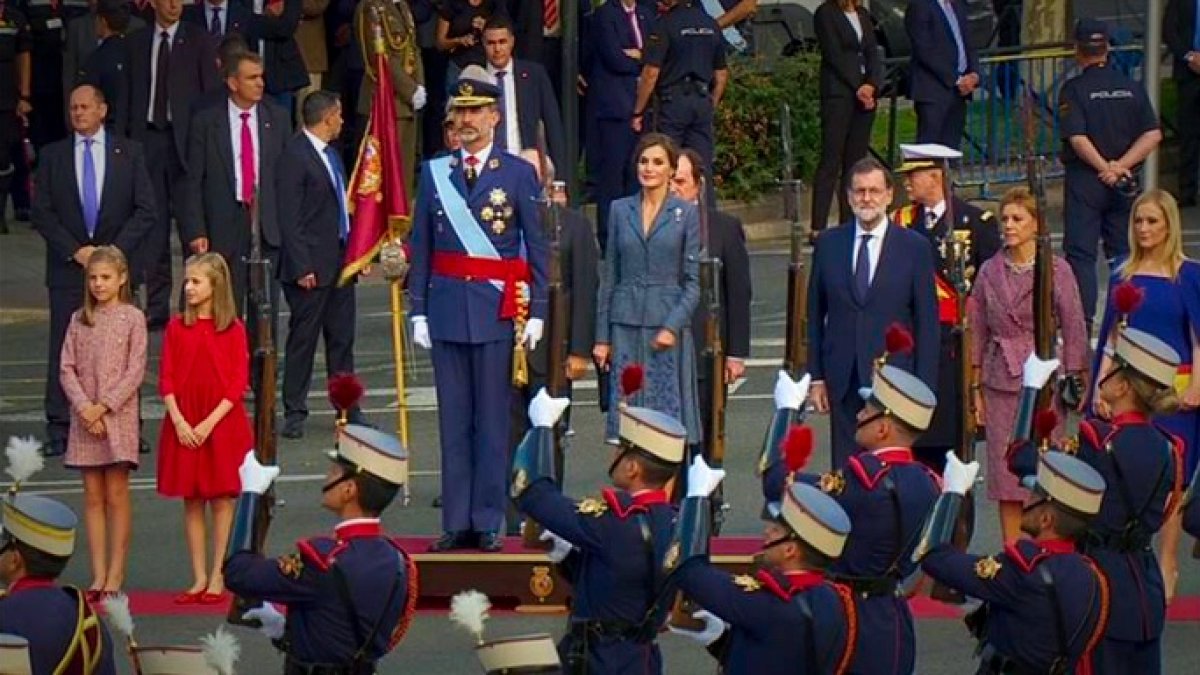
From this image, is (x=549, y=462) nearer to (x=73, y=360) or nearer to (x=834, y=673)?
(x=834, y=673)

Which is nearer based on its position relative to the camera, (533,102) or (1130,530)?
(1130,530)

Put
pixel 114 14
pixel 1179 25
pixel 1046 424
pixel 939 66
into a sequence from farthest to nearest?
pixel 1179 25, pixel 939 66, pixel 114 14, pixel 1046 424

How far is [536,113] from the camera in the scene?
19.2 meters

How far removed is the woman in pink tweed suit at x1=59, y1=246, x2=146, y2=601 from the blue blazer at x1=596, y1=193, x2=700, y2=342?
2.19 m

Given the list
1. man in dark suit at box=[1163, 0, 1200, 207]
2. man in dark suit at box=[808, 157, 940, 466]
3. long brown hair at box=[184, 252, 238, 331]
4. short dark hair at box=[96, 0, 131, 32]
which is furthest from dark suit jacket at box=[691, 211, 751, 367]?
man in dark suit at box=[1163, 0, 1200, 207]

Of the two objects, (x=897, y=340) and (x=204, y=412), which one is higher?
(x=897, y=340)

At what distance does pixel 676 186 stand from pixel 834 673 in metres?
4.73

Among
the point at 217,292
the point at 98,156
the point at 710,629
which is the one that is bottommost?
the point at 710,629

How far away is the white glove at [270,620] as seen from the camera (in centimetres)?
1108

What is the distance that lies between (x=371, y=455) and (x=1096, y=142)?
29.6 feet

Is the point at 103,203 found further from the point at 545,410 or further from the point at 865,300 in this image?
the point at 545,410

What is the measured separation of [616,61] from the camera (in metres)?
22.0

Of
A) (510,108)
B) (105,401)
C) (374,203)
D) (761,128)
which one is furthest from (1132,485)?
(761,128)

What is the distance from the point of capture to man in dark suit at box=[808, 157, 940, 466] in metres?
14.2
